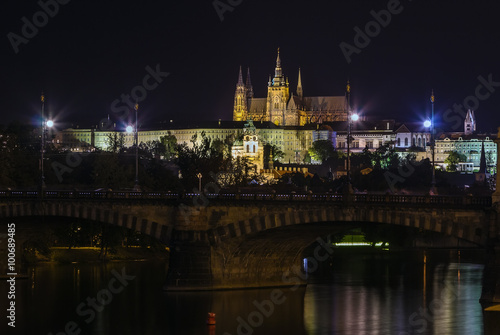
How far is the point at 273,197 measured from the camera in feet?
244

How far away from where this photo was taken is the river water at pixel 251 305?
6412cm

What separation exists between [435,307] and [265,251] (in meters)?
12.2

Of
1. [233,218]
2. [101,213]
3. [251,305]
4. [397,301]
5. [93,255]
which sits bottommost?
[397,301]

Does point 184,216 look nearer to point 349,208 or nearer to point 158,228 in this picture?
point 158,228

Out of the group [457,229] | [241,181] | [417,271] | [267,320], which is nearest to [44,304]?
[267,320]

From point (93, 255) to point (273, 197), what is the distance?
3194 centimetres

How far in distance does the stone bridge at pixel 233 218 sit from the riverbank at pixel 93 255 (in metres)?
19.0

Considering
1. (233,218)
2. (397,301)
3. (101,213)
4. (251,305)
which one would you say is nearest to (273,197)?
(233,218)

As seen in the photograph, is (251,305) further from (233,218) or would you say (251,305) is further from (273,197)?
(273,197)

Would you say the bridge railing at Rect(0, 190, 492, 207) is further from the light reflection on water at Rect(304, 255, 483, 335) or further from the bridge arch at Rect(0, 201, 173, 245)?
the light reflection on water at Rect(304, 255, 483, 335)

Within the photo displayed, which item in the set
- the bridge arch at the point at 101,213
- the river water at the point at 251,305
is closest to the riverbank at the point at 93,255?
the river water at the point at 251,305

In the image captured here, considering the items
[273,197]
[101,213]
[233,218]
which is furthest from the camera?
[101,213]

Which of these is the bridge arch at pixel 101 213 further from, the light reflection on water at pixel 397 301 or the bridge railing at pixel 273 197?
the light reflection on water at pixel 397 301

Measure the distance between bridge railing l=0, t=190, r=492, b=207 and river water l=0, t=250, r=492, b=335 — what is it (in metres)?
5.88
